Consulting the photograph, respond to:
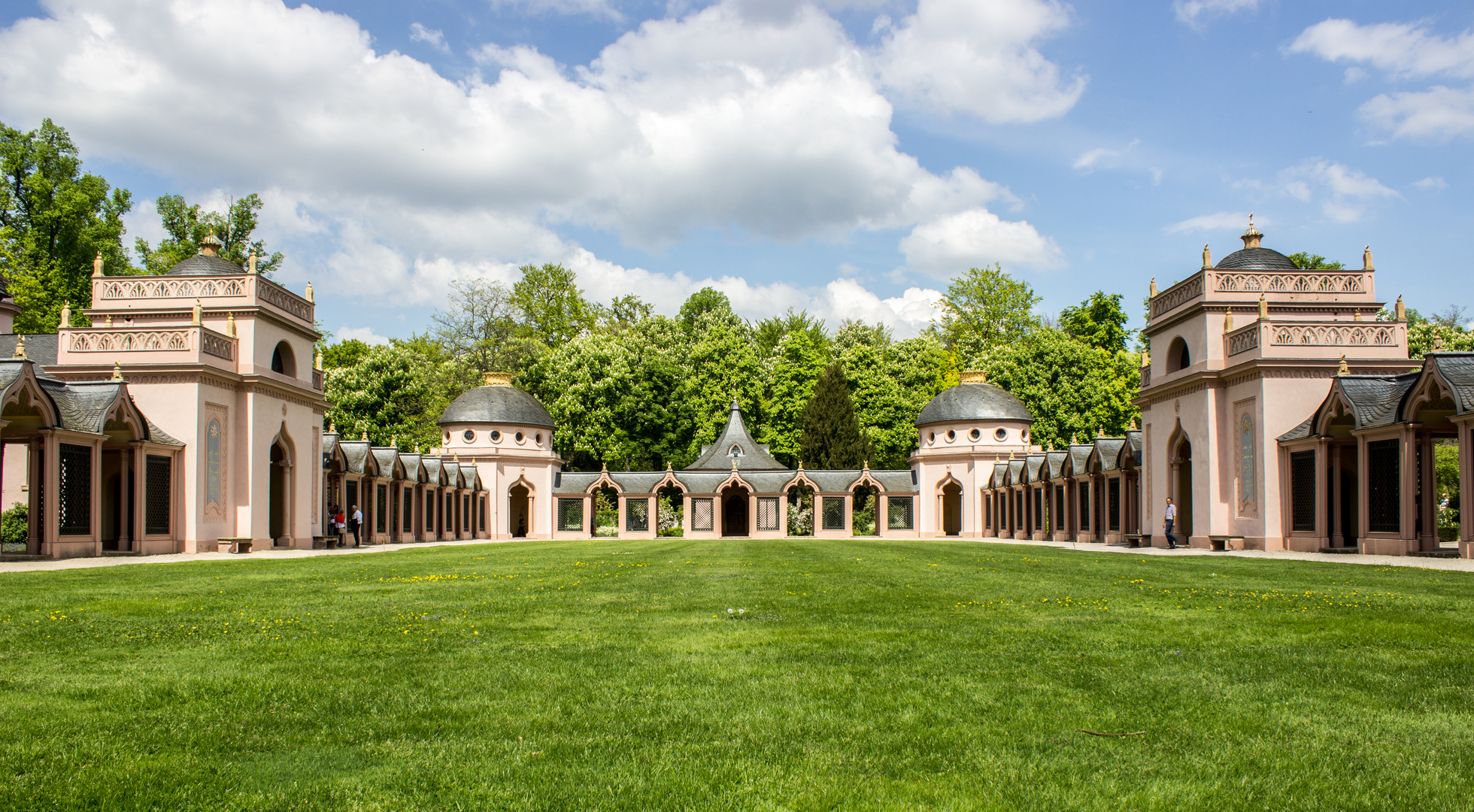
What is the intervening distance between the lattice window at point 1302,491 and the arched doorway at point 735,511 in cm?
3902

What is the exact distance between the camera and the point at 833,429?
69562mm

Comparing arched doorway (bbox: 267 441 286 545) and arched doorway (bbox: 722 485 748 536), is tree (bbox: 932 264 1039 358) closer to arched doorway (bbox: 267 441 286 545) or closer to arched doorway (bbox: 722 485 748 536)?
arched doorway (bbox: 722 485 748 536)

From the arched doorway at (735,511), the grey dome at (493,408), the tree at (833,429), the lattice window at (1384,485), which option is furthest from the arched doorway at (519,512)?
the lattice window at (1384,485)

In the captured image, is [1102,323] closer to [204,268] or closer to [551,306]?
[551,306]

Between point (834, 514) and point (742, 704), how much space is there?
57911mm

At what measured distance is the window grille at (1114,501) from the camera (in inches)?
1673

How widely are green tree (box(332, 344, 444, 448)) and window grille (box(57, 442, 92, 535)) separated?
33.7 metres

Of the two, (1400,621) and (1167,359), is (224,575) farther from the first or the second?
(1167,359)

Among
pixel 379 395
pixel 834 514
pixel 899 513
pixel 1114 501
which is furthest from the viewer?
pixel 899 513

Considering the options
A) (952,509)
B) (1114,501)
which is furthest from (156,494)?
(952,509)

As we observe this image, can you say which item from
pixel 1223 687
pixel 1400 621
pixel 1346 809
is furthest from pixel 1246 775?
pixel 1400 621

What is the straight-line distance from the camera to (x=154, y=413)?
31.0 meters

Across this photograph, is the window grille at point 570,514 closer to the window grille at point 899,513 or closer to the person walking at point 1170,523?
the window grille at point 899,513

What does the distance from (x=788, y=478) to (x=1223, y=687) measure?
57.1 metres
